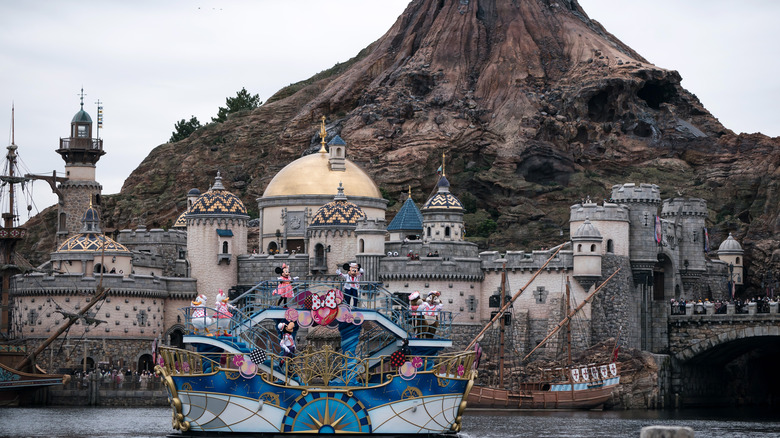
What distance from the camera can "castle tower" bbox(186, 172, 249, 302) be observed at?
4279 inches

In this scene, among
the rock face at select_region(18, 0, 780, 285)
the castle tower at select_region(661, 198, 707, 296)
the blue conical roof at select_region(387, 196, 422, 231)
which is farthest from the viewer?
the rock face at select_region(18, 0, 780, 285)

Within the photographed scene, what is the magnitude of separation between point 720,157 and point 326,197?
45.1 meters

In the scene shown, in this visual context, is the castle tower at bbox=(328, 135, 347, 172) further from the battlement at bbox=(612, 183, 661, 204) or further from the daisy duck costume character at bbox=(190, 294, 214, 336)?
the daisy duck costume character at bbox=(190, 294, 214, 336)

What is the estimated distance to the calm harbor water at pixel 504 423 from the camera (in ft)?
243

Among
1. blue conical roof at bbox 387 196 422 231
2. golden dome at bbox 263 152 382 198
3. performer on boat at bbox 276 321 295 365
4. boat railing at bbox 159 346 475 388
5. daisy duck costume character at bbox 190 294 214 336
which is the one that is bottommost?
boat railing at bbox 159 346 475 388

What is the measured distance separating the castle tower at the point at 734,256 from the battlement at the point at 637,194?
18.3 m

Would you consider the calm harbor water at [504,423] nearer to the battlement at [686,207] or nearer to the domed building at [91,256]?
the domed building at [91,256]

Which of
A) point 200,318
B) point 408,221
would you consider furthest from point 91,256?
point 200,318

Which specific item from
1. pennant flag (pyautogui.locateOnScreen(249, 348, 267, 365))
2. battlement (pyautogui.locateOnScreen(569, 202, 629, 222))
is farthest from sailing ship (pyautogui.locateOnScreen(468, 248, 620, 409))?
pennant flag (pyautogui.locateOnScreen(249, 348, 267, 365))

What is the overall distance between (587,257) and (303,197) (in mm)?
25184

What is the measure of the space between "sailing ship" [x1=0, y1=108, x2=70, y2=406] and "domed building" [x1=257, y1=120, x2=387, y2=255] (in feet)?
62.6

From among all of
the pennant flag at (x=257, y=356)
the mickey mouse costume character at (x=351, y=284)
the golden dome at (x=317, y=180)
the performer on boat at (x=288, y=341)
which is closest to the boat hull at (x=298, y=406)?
the pennant flag at (x=257, y=356)

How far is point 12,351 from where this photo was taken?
9462cm

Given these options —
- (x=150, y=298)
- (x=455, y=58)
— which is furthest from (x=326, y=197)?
→ (x=455, y=58)
